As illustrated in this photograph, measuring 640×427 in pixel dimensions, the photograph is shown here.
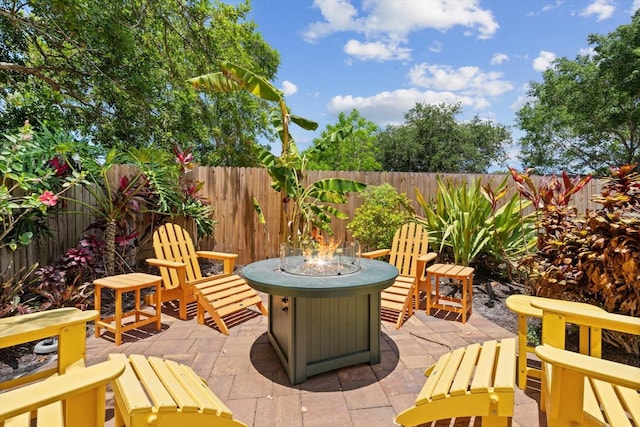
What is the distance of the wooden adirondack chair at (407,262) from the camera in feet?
12.2

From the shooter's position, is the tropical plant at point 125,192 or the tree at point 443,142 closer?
the tropical plant at point 125,192

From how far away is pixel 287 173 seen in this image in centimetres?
539

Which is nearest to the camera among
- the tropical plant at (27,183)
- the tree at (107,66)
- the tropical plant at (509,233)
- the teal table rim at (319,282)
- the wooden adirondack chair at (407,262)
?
the teal table rim at (319,282)

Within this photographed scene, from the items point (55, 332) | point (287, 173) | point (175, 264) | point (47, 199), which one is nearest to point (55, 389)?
point (55, 332)

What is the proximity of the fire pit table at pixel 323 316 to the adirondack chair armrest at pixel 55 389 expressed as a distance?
1189 mm

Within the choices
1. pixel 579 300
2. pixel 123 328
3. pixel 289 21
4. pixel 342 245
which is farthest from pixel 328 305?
pixel 289 21

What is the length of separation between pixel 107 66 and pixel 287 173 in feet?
10.1

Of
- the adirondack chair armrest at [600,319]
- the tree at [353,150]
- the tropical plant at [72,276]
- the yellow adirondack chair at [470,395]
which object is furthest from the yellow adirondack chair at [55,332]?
the tree at [353,150]

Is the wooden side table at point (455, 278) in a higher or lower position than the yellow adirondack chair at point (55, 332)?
lower

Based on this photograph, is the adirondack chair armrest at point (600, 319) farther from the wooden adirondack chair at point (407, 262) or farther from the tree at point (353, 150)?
the tree at point (353, 150)

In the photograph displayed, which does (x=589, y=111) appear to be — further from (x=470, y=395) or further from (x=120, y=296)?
(x=120, y=296)

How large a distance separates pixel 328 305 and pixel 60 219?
4037mm

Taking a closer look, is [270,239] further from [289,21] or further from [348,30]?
[348,30]

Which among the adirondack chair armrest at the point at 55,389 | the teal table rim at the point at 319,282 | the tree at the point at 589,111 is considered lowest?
the adirondack chair armrest at the point at 55,389
